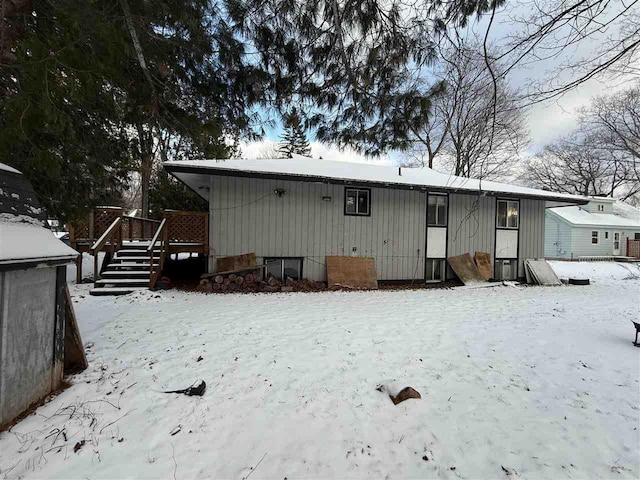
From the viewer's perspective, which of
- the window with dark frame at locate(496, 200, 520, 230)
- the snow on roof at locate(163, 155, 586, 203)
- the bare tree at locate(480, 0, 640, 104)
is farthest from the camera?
the window with dark frame at locate(496, 200, 520, 230)

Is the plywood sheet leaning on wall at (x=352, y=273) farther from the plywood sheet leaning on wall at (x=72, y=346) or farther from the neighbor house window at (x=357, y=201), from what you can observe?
the plywood sheet leaning on wall at (x=72, y=346)

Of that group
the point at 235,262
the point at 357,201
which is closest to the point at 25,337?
the point at 235,262

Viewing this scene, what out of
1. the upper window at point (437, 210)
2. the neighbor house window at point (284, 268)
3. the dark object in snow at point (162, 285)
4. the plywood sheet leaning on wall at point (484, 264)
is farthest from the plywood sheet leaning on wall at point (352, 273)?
the dark object in snow at point (162, 285)

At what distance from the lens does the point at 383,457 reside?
2375 mm

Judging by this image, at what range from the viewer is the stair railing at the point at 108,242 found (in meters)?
7.82

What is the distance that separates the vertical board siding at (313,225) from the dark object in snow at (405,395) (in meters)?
6.57

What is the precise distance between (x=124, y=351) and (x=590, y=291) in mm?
12943

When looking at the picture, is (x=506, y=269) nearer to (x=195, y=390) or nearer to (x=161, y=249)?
(x=195, y=390)

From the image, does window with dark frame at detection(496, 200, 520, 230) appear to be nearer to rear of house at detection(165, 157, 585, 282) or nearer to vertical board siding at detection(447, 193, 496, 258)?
rear of house at detection(165, 157, 585, 282)

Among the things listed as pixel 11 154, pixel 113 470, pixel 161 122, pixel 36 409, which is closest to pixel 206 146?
pixel 161 122

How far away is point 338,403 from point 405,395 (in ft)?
2.35

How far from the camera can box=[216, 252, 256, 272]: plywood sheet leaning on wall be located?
29.1 ft

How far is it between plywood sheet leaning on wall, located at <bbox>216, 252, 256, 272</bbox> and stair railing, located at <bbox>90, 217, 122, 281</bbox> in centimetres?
301

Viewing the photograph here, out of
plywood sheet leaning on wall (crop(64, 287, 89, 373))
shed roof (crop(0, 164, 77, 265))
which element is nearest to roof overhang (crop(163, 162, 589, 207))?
shed roof (crop(0, 164, 77, 265))
